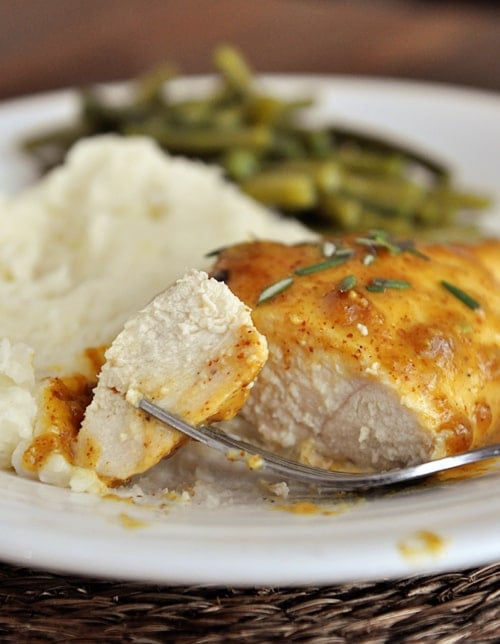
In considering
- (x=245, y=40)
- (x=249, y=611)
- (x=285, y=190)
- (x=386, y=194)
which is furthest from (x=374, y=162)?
(x=249, y=611)

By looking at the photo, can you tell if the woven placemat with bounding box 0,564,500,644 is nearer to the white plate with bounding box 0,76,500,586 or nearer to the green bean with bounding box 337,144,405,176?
the white plate with bounding box 0,76,500,586

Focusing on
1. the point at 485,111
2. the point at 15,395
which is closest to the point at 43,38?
the point at 485,111

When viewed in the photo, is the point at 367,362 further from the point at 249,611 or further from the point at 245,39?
the point at 245,39

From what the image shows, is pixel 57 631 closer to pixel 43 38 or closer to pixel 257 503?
pixel 257 503

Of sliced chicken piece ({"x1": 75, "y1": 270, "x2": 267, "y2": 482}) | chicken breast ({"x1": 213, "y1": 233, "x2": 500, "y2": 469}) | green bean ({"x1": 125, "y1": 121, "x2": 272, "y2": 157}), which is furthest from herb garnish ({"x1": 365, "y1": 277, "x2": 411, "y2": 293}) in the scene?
green bean ({"x1": 125, "y1": 121, "x2": 272, "y2": 157})

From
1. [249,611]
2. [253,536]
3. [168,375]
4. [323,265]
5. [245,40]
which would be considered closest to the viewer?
[253,536]

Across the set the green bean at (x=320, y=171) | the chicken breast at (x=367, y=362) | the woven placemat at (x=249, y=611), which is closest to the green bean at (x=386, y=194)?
the green bean at (x=320, y=171)

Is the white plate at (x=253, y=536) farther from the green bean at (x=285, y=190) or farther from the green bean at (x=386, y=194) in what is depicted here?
the green bean at (x=386, y=194)
